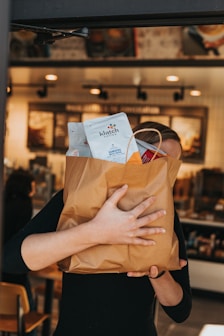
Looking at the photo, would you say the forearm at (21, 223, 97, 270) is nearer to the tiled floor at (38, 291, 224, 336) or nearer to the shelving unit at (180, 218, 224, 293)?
the tiled floor at (38, 291, 224, 336)

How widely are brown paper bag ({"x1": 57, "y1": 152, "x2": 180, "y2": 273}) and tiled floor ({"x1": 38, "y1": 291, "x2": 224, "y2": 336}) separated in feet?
12.8

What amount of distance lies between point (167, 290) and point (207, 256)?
5102 millimetres

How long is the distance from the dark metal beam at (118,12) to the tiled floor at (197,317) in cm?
431

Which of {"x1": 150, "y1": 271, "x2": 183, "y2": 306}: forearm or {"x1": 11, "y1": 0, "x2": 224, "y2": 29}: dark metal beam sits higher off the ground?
{"x1": 11, "y1": 0, "x2": 224, "y2": 29}: dark metal beam

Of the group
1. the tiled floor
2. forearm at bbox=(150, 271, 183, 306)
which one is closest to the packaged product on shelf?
forearm at bbox=(150, 271, 183, 306)

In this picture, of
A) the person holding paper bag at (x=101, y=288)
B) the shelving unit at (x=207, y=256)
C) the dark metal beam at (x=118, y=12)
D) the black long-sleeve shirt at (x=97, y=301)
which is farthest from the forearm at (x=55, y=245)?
the shelving unit at (x=207, y=256)

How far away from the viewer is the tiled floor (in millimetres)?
5375

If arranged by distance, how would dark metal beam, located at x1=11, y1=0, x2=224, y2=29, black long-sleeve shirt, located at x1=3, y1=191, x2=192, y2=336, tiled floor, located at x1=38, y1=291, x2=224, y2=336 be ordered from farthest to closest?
tiled floor, located at x1=38, y1=291, x2=224, y2=336, black long-sleeve shirt, located at x1=3, y1=191, x2=192, y2=336, dark metal beam, located at x1=11, y1=0, x2=224, y2=29

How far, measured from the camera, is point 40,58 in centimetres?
655

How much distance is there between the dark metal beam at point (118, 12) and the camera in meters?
1.17

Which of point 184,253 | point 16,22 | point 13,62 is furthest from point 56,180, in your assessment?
point 16,22

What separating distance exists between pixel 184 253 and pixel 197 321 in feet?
13.3

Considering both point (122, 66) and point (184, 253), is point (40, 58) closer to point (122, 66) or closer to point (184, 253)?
point (122, 66)

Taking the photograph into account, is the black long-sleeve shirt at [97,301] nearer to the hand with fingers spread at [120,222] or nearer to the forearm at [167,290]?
the forearm at [167,290]
